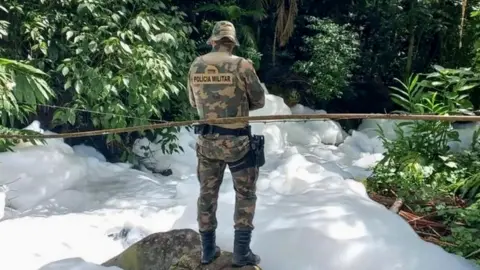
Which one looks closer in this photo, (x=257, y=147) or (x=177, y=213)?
(x=257, y=147)

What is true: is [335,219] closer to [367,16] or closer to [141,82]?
[141,82]

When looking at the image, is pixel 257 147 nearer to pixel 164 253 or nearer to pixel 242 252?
pixel 242 252

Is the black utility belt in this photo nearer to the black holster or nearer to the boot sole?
the black holster

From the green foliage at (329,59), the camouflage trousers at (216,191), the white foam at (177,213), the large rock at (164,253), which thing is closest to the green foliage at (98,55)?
the white foam at (177,213)

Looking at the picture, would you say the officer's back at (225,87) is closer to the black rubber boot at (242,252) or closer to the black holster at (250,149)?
the black holster at (250,149)

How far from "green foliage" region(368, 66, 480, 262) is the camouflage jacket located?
2.14 metres

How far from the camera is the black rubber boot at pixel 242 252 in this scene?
3012 mm

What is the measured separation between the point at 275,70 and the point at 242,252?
8.31 m

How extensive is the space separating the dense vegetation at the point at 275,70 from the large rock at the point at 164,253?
0.85 metres

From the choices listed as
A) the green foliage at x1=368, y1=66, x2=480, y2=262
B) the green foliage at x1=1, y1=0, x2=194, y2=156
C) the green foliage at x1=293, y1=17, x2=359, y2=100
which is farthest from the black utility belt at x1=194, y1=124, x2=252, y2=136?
the green foliage at x1=293, y1=17, x2=359, y2=100

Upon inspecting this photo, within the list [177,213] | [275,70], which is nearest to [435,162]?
[177,213]

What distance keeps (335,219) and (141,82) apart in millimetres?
3679

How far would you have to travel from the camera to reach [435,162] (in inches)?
208

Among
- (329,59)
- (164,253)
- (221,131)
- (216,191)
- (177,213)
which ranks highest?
(329,59)
